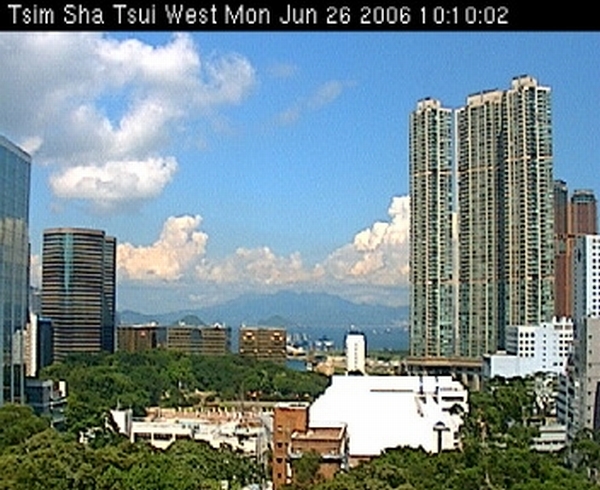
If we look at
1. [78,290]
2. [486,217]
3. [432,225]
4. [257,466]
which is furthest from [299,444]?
[78,290]

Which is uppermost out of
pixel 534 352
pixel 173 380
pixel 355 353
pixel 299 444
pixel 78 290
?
pixel 78 290

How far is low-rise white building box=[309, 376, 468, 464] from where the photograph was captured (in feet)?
51.3

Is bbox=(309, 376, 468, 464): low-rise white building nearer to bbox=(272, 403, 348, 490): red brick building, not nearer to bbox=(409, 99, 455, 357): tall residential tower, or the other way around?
bbox=(272, 403, 348, 490): red brick building

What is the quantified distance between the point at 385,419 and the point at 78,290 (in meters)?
23.5

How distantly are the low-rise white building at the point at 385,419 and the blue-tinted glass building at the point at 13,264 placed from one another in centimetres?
550

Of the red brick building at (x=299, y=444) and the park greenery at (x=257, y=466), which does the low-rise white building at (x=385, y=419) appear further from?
the red brick building at (x=299, y=444)

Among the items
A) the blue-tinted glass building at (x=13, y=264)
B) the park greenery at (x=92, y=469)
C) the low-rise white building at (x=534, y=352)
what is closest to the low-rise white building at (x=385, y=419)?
the park greenery at (x=92, y=469)

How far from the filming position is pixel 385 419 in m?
16.4

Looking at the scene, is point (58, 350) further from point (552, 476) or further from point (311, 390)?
point (552, 476)

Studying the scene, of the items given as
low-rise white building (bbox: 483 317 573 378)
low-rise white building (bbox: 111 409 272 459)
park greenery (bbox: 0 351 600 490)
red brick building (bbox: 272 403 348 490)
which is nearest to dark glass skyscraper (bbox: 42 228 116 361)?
park greenery (bbox: 0 351 600 490)

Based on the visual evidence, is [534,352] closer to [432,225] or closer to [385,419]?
[432,225]

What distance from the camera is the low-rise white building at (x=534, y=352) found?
Result: 25.3m

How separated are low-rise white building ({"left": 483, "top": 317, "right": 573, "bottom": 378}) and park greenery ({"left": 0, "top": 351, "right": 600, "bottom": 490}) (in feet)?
5.22

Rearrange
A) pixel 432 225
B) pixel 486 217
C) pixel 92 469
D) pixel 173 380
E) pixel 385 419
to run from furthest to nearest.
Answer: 1. pixel 432 225
2. pixel 173 380
3. pixel 486 217
4. pixel 385 419
5. pixel 92 469
